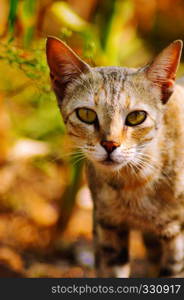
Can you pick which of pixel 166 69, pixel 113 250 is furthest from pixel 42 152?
pixel 166 69

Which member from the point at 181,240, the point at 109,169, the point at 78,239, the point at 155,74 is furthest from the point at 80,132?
the point at 78,239

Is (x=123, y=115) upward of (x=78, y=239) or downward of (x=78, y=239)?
upward

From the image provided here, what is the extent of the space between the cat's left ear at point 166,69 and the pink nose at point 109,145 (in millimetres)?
345

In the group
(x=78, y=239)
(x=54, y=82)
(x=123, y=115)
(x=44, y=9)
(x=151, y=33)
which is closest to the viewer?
(x=123, y=115)

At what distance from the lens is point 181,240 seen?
7.89 ft

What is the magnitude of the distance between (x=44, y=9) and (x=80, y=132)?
0.99 meters

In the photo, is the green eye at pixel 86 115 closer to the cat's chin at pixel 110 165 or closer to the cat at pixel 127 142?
the cat at pixel 127 142

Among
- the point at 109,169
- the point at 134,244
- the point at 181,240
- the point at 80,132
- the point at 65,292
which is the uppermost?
the point at 80,132

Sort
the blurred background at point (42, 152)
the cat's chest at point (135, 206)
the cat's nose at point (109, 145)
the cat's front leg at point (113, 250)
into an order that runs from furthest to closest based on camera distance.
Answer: the blurred background at point (42, 152) → the cat's front leg at point (113, 250) → the cat's chest at point (135, 206) → the cat's nose at point (109, 145)

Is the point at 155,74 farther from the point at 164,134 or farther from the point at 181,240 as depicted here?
the point at 181,240

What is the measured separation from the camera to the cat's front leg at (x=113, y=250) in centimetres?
253

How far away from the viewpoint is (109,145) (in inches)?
80.5

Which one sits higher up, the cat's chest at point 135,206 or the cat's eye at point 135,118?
the cat's eye at point 135,118

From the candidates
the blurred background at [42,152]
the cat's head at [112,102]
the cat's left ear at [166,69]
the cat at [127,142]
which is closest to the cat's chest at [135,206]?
the cat at [127,142]
